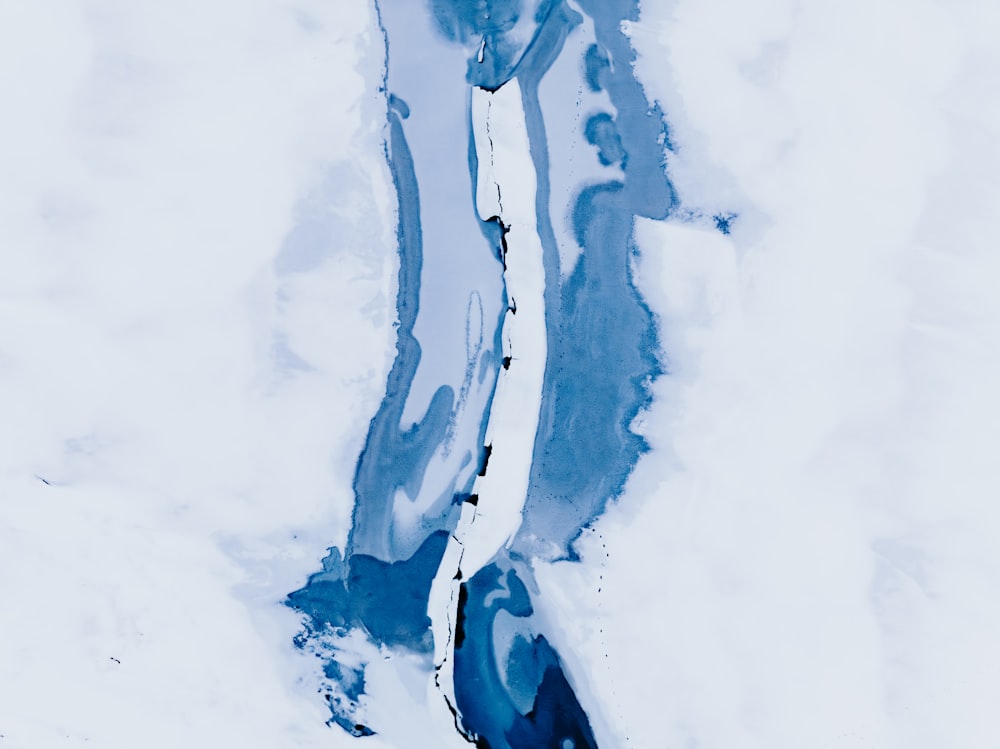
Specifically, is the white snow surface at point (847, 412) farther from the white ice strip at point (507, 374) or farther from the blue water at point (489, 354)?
the white ice strip at point (507, 374)

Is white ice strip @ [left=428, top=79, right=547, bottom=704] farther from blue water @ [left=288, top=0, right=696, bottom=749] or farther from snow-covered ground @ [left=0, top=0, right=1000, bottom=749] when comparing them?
snow-covered ground @ [left=0, top=0, right=1000, bottom=749]

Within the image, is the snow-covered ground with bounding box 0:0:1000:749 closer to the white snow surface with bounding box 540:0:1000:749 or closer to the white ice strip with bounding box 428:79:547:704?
the white snow surface with bounding box 540:0:1000:749

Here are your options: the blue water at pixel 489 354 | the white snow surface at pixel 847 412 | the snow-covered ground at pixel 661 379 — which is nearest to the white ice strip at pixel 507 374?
the blue water at pixel 489 354

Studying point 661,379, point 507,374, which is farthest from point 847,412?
point 507,374

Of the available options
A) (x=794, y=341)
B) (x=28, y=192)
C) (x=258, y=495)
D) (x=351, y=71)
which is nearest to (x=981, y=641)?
(x=794, y=341)

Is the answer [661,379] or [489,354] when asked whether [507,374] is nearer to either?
[489,354]

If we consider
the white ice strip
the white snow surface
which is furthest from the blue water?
the white snow surface

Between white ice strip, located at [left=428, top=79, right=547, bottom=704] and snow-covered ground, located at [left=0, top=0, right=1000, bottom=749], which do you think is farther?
white ice strip, located at [left=428, top=79, right=547, bottom=704]
